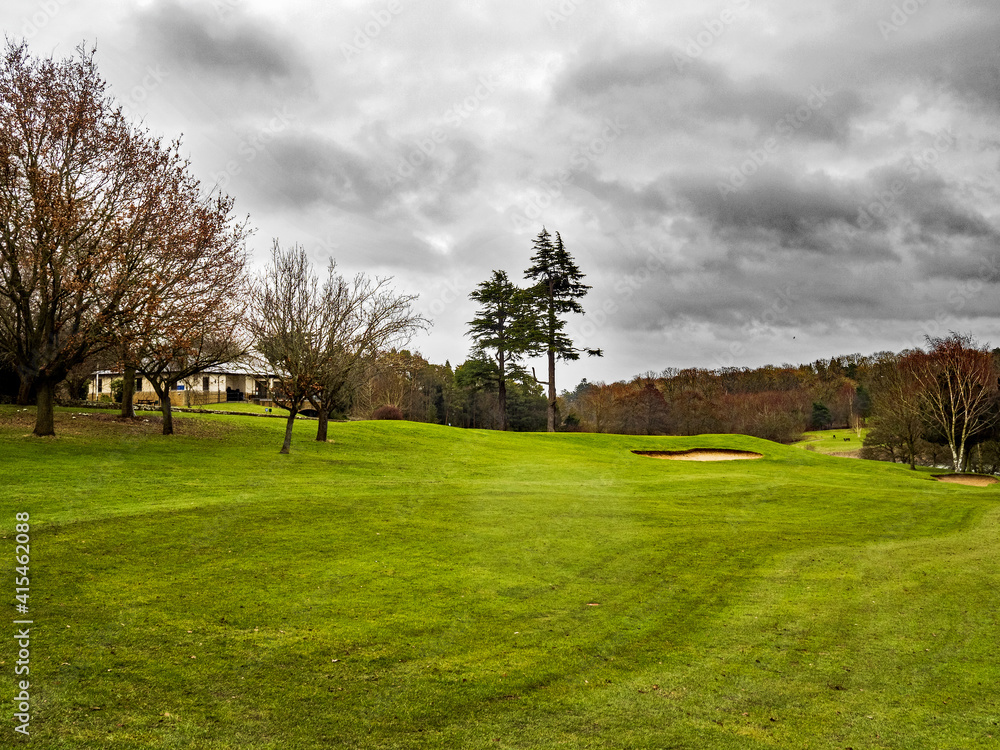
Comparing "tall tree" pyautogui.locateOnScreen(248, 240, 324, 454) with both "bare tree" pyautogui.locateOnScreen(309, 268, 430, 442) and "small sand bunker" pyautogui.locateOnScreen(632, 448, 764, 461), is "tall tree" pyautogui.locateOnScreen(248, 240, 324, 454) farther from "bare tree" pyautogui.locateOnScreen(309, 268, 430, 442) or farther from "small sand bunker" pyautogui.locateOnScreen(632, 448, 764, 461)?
"small sand bunker" pyautogui.locateOnScreen(632, 448, 764, 461)

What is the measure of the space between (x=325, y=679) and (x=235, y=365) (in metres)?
28.1

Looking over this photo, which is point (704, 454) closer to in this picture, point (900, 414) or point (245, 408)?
point (900, 414)

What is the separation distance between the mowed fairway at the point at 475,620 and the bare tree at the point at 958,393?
33.9 metres

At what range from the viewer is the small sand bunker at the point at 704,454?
132 ft

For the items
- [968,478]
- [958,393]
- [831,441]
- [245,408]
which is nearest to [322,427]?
[245,408]

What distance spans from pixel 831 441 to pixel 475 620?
84822mm

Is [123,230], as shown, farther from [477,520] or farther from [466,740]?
[466,740]

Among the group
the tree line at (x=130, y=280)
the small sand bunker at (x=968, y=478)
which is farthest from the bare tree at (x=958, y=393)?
the tree line at (x=130, y=280)

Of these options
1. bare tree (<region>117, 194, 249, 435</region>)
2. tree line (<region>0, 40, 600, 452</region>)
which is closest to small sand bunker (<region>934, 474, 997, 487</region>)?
tree line (<region>0, 40, 600, 452</region>)

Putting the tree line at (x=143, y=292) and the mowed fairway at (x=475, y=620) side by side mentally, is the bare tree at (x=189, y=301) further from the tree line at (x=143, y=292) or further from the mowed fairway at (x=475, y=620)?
the mowed fairway at (x=475, y=620)

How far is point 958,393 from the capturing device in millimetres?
46719

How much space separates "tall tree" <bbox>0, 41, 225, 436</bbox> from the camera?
67.9 feet

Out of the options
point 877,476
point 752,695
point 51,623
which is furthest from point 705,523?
point 877,476

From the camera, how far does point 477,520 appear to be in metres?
14.2
